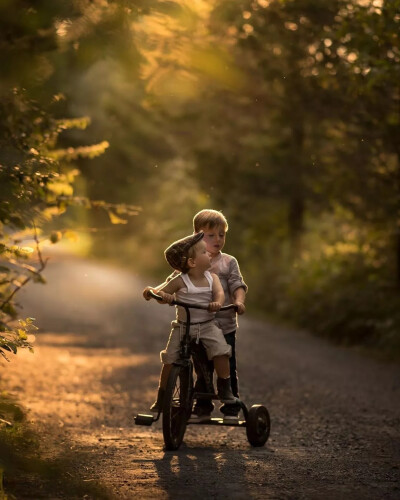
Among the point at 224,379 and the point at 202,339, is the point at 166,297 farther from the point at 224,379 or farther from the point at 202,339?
the point at 224,379

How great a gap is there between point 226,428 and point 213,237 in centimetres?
251

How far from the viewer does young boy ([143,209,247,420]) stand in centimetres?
751

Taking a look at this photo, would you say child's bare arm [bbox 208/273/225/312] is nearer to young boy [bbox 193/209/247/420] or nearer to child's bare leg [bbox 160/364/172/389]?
young boy [bbox 193/209/247/420]

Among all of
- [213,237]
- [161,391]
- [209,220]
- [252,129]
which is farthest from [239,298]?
[252,129]

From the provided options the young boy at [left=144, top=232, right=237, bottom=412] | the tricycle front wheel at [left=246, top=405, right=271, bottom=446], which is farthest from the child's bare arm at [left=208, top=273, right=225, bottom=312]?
the tricycle front wheel at [left=246, top=405, right=271, bottom=446]

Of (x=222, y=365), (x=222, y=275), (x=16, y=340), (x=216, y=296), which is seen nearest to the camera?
(x=16, y=340)

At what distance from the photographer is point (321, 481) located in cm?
634

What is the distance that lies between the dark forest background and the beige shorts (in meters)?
0.97

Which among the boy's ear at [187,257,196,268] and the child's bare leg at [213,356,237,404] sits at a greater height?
the boy's ear at [187,257,196,268]

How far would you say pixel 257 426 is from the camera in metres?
7.86

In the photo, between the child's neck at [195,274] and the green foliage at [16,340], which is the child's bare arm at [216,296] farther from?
the green foliage at [16,340]

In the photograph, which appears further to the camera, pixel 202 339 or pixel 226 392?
pixel 226 392

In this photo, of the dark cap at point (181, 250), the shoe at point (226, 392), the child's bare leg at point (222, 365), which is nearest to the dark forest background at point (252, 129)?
the dark cap at point (181, 250)

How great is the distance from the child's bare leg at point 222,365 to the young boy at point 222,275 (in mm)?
137
